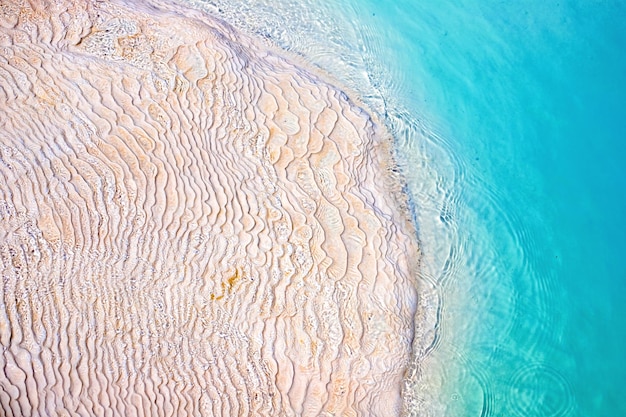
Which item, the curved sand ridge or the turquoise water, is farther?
the turquoise water

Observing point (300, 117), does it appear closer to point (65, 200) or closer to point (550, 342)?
point (65, 200)

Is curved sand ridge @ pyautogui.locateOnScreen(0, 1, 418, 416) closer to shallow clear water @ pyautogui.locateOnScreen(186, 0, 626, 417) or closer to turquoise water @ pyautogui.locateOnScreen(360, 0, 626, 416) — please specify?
shallow clear water @ pyautogui.locateOnScreen(186, 0, 626, 417)

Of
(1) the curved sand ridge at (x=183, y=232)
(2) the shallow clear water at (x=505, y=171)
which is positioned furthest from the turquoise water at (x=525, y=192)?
(1) the curved sand ridge at (x=183, y=232)

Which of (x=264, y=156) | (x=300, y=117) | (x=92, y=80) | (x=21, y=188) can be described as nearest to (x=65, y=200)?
(x=21, y=188)

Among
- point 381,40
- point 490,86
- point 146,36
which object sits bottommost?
point 146,36

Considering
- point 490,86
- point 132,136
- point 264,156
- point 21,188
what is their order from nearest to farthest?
1. point 21,188
2. point 132,136
3. point 264,156
4. point 490,86

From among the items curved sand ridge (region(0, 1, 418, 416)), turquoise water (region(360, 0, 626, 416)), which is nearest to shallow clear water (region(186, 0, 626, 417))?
turquoise water (region(360, 0, 626, 416))
